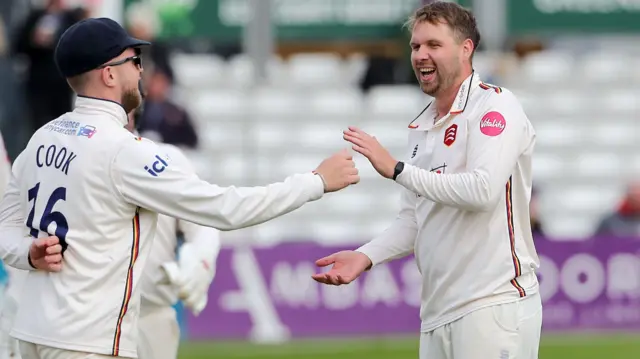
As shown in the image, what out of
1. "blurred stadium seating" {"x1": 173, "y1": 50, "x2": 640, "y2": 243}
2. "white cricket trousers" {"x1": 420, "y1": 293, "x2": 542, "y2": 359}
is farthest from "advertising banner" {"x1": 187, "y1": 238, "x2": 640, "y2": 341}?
"white cricket trousers" {"x1": 420, "y1": 293, "x2": 542, "y2": 359}

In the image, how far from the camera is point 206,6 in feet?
51.8

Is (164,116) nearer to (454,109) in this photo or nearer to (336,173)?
(454,109)

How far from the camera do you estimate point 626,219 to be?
1442 cm

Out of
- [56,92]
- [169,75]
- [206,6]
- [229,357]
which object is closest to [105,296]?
[229,357]

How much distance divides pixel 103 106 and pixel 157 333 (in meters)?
1.84

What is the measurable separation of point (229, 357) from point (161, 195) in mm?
6635

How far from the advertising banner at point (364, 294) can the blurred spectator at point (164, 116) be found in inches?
64.2

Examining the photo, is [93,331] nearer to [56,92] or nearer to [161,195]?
[161,195]

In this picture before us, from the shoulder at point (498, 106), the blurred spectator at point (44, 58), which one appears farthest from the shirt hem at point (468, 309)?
the blurred spectator at point (44, 58)

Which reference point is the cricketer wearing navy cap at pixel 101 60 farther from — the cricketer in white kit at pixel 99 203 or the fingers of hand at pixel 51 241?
the fingers of hand at pixel 51 241

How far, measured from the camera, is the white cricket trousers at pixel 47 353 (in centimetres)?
534

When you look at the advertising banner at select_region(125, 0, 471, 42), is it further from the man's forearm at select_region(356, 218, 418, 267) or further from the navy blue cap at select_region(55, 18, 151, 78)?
the navy blue cap at select_region(55, 18, 151, 78)

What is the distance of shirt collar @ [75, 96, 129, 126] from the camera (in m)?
5.57

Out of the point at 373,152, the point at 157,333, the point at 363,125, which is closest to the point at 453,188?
the point at 373,152
